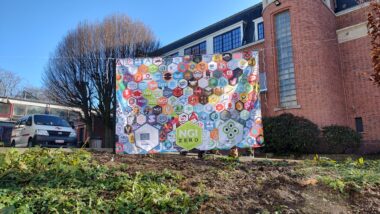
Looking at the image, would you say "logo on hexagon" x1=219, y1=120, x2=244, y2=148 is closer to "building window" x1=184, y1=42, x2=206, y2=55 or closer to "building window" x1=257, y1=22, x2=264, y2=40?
"building window" x1=257, y1=22, x2=264, y2=40

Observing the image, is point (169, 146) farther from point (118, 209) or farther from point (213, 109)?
point (118, 209)

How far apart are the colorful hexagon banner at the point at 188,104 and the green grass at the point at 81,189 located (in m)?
1.85

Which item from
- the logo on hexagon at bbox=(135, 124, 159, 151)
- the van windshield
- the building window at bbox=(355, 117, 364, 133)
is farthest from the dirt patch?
the building window at bbox=(355, 117, 364, 133)

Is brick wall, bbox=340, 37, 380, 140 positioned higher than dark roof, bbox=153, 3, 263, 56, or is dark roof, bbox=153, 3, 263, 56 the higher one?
dark roof, bbox=153, 3, 263, 56

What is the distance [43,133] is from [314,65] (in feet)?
43.5

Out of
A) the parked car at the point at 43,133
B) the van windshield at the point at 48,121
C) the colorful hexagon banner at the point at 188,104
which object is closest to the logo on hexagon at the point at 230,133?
the colorful hexagon banner at the point at 188,104

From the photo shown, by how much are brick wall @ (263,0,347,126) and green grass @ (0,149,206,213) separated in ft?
39.0

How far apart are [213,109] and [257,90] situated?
4.01 feet

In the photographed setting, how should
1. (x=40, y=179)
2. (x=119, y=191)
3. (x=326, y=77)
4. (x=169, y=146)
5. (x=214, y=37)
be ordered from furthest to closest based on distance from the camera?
(x=214, y=37) → (x=326, y=77) → (x=169, y=146) → (x=40, y=179) → (x=119, y=191)

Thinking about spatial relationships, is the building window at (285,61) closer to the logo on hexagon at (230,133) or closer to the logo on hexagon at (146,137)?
the logo on hexagon at (230,133)

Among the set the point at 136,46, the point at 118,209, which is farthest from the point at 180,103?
the point at 136,46

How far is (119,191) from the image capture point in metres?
4.02

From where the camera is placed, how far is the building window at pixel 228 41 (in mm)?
21875

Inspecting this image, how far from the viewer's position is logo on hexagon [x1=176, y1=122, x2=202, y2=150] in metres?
6.95
